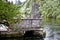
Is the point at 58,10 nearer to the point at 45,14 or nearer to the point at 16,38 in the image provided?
the point at 45,14

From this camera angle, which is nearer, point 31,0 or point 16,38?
point 16,38

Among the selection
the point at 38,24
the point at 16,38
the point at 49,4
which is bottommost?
the point at 16,38

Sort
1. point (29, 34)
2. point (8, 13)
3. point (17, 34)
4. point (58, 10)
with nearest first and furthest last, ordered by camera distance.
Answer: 1. point (8, 13)
2. point (17, 34)
3. point (29, 34)
4. point (58, 10)

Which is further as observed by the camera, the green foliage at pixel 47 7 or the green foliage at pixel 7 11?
the green foliage at pixel 47 7

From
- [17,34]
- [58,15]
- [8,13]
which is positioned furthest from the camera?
[58,15]

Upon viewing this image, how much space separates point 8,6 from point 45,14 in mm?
22190

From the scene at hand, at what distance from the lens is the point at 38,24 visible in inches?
540

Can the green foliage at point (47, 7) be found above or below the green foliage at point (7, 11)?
above

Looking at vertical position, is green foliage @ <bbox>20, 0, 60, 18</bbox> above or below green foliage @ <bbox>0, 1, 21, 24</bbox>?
above

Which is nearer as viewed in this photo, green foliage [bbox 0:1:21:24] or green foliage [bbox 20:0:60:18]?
green foliage [bbox 0:1:21:24]

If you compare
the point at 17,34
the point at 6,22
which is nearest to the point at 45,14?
the point at 17,34

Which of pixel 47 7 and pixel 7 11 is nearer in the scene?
pixel 7 11

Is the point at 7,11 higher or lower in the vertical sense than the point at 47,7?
lower

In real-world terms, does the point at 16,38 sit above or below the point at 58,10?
below
